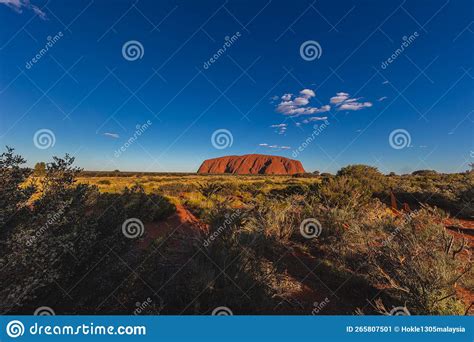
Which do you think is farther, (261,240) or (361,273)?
(261,240)

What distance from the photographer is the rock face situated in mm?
124375

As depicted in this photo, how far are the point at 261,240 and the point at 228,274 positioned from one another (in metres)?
1.56

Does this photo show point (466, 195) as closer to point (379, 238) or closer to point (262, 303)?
point (379, 238)

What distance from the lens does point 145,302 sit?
2.94 metres

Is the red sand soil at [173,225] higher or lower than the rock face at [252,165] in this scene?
lower

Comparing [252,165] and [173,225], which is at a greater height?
[252,165]

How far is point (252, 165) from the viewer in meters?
130

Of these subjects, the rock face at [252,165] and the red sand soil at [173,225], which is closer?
the red sand soil at [173,225]

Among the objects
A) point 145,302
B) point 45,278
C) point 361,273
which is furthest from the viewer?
point 361,273

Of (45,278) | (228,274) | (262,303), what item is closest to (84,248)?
(45,278)

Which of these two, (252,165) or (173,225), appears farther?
(252,165)

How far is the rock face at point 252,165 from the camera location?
124375 mm

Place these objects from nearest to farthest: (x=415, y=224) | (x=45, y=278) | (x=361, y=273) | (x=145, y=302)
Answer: (x=45, y=278) → (x=145, y=302) → (x=361, y=273) → (x=415, y=224)
